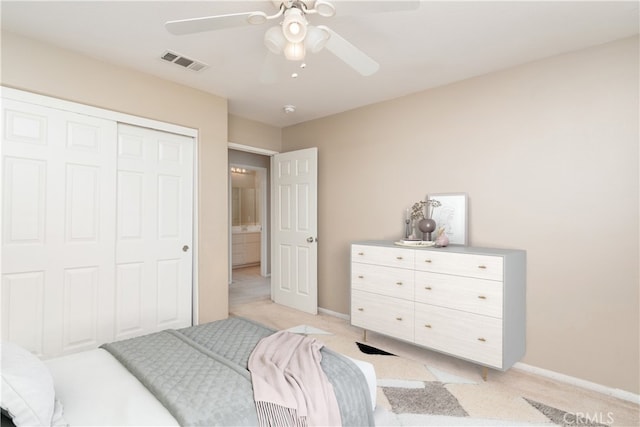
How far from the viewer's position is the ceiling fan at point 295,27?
1524 millimetres

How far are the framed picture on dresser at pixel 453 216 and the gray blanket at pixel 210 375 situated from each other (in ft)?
5.91

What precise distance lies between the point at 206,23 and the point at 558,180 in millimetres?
2621

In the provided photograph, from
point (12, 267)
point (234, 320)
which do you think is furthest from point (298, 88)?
point (12, 267)

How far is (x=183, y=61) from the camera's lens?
8.88 ft

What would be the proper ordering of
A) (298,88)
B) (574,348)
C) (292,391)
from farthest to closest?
1. (298,88)
2. (574,348)
3. (292,391)

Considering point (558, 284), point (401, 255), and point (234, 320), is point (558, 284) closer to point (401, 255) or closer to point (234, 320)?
point (401, 255)

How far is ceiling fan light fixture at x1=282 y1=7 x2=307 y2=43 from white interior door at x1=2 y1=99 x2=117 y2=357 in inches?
77.0

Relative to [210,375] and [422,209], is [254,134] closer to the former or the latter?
[422,209]

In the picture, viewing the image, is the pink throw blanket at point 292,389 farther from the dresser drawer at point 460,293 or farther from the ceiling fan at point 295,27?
the ceiling fan at point 295,27

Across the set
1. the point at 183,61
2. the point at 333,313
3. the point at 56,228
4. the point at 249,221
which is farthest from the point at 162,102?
the point at 249,221

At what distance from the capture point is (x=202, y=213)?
340 centimetres

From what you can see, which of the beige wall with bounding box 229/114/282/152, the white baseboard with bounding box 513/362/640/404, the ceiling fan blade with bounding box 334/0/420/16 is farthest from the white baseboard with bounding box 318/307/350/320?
the ceiling fan blade with bounding box 334/0/420/16

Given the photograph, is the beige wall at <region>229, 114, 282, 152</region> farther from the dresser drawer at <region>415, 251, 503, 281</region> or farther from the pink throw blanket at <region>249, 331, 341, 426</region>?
the pink throw blanket at <region>249, 331, 341, 426</region>

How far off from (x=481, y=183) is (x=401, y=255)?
0.95m
